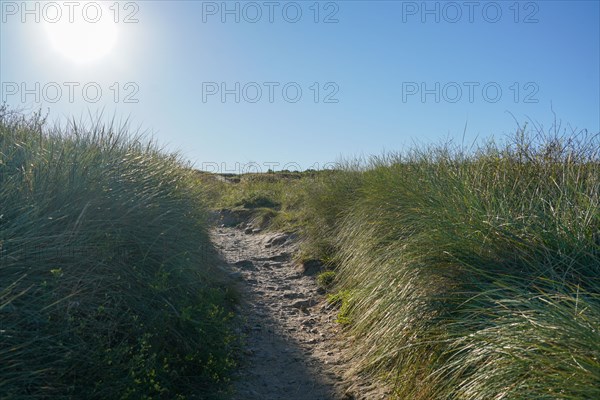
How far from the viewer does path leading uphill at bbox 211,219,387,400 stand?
464 centimetres

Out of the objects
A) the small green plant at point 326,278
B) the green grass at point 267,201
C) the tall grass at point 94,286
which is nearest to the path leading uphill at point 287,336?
the small green plant at point 326,278

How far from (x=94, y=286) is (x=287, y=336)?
271cm

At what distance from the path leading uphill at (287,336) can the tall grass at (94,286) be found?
445mm

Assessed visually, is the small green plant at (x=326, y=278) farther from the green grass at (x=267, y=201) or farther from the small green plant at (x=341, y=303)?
the green grass at (x=267, y=201)

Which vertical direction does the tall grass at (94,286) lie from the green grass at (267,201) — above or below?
below

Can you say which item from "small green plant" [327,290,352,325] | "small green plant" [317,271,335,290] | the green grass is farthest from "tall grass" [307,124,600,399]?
the green grass

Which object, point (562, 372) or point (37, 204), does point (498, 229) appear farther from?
point (37, 204)

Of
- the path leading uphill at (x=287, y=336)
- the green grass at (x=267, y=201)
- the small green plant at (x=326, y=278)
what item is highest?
the green grass at (x=267, y=201)

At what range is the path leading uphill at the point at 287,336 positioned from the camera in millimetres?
4645

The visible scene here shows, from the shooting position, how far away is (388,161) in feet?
29.7

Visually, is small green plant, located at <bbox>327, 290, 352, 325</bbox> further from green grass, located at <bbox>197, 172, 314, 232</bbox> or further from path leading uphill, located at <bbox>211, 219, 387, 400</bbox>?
green grass, located at <bbox>197, 172, 314, 232</bbox>

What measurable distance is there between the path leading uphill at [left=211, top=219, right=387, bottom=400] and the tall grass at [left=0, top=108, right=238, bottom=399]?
1.46 feet

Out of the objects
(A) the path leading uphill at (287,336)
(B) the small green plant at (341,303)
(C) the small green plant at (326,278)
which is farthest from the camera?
(C) the small green plant at (326,278)

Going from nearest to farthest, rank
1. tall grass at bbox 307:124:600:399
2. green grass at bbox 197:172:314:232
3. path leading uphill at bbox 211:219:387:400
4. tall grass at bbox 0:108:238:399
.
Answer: tall grass at bbox 307:124:600:399
tall grass at bbox 0:108:238:399
path leading uphill at bbox 211:219:387:400
green grass at bbox 197:172:314:232
